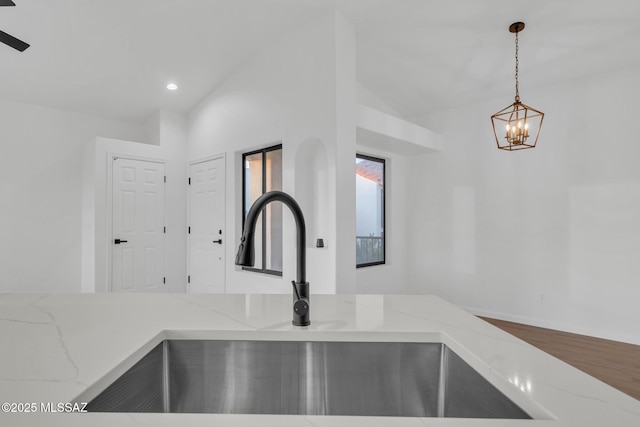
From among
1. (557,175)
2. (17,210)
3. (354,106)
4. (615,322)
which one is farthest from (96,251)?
(615,322)

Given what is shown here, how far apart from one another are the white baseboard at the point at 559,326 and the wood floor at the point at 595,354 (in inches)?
2.6

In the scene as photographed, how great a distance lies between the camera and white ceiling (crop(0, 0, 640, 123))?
3057mm

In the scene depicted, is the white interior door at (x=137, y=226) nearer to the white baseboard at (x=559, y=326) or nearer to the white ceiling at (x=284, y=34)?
the white ceiling at (x=284, y=34)

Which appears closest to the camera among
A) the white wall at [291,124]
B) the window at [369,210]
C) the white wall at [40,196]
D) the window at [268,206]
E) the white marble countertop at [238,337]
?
the white marble countertop at [238,337]

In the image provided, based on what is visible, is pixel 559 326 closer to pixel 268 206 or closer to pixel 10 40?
pixel 268 206

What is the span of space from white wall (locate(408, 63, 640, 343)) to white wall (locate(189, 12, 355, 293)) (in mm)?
2182

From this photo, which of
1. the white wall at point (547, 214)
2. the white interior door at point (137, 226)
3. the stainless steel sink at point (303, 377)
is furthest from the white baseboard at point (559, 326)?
the white interior door at point (137, 226)

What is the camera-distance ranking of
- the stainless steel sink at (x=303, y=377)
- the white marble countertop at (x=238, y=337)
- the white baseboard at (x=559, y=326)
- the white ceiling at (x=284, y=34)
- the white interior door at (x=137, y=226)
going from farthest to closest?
1. the white interior door at (x=137, y=226)
2. the white baseboard at (x=559, y=326)
3. the white ceiling at (x=284, y=34)
4. the stainless steel sink at (x=303, y=377)
5. the white marble countertop at (x=238, y=337)

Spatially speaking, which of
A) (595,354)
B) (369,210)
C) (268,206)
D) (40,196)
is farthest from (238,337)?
(40,196)

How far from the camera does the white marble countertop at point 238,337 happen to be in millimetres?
497

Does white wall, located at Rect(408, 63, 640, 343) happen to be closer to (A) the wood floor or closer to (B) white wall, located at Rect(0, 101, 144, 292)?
(A) the wood floor

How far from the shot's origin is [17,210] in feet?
14.5

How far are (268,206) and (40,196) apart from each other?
10.1ft

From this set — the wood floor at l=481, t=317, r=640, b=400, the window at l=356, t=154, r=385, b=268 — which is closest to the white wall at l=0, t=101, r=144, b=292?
the window at l=356, t=154, r=385, b=268
